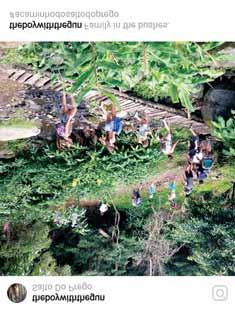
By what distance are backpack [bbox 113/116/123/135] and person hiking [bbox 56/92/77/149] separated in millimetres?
93

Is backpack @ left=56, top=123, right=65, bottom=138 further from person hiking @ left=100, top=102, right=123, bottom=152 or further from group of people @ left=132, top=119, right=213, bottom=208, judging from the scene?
group of people @ left=132, top=119, right=213, bottom=208

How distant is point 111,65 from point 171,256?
0.46 m

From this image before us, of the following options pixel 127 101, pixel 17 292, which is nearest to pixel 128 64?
pixel 127 101

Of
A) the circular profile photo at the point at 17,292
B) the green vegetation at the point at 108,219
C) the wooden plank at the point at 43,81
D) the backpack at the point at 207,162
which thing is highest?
the wooden plank at the point at 43,81

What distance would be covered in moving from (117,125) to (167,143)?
119mm

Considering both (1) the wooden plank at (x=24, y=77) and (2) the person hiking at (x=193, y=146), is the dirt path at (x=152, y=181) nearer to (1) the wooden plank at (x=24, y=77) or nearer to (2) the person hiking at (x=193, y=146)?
(2) the person hiking at (x=193, y=146)

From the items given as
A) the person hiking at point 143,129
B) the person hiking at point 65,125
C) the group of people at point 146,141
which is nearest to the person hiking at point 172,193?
the group of people at point 146,141

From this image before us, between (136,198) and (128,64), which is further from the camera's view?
(136,198)

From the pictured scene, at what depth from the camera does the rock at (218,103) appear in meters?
1.38

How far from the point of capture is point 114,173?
143 cm

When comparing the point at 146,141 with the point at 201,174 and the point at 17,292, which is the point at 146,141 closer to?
the point at 201,174

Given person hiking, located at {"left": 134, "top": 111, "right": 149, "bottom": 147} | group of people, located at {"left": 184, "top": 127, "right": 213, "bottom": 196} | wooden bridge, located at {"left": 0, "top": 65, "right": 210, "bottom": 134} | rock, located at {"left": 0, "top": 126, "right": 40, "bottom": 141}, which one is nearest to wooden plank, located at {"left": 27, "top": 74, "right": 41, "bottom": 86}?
wooden bridge, located at {"left": 0, "top": 65, "right": 210, "bottom": 134}

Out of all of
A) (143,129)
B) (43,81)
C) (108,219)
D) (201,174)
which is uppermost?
(43,81)
